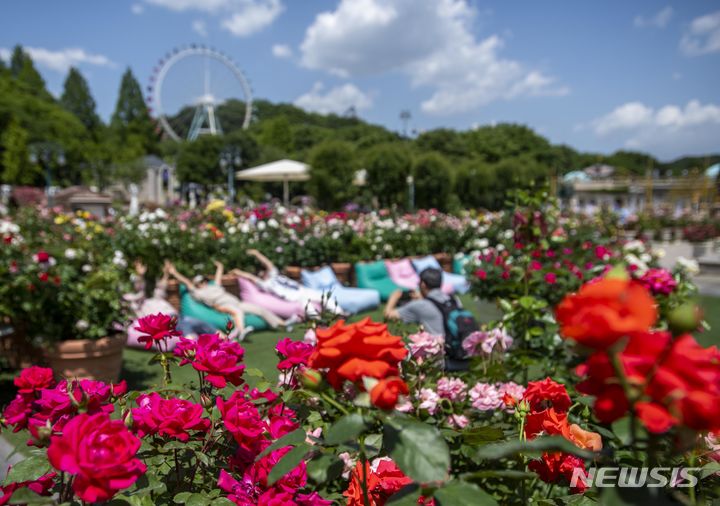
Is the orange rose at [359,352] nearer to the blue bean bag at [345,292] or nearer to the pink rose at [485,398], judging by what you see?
the pink rose at [485,398]

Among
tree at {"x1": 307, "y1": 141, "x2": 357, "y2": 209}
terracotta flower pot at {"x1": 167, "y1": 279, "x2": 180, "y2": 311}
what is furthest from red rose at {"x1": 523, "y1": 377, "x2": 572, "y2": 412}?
tree at {"x1": 307, "y1": 141, "x2": 357, "y2": 209}

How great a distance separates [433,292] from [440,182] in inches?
742

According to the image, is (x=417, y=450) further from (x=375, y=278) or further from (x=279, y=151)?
(x=279, y=151)

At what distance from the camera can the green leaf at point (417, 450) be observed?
0.65 meters

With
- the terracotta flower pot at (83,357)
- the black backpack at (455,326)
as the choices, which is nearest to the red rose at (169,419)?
the black backpack at (455,326)

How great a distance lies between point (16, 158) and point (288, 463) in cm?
3760

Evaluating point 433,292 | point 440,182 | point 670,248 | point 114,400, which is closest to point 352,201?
point 440,182

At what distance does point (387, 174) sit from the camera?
68.8ft

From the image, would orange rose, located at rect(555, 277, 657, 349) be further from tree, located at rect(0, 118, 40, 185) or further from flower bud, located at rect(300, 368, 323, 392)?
tree, located at rect(0, 118, 40, 185)

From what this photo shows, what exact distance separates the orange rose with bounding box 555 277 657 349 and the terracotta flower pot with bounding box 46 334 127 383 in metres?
3.97

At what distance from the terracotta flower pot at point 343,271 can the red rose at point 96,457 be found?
7.91 meters

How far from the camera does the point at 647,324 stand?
513 mm

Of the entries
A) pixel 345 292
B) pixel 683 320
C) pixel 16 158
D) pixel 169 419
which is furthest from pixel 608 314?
pixel 16 158

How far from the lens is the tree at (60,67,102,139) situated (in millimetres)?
59750
